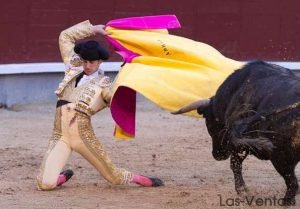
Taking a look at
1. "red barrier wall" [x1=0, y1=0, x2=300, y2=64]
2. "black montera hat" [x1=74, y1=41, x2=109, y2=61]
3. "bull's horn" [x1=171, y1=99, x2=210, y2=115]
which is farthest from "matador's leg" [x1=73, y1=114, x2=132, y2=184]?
"red barrier wall" [x1=0, y1=0, x2=300, y2=64]

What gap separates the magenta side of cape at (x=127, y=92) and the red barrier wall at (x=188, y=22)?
3302 millimetres

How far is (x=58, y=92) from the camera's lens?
5.18m

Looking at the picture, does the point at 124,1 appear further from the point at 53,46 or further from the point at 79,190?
the point at 79,190

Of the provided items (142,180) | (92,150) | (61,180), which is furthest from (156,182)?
(61,180)

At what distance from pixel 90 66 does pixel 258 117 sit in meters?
1.15

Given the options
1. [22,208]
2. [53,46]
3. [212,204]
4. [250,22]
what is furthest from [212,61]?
[250,22]

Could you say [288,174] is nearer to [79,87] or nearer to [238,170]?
[238,170]

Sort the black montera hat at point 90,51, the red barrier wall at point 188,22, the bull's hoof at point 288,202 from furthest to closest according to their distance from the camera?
the red barrier wall at point 188,22 < the black montera hat at point 90,51 < the bull's hoof at point 288,202

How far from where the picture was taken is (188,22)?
932 cm

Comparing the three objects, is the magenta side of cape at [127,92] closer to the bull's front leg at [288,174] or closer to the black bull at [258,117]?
the black bull at [258,117]

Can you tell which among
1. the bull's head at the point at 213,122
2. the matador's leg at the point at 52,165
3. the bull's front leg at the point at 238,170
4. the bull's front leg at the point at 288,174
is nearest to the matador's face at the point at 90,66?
the matador's leg at the point at 52,165

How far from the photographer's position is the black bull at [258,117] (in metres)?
4.21

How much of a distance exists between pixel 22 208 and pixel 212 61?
1367 mm

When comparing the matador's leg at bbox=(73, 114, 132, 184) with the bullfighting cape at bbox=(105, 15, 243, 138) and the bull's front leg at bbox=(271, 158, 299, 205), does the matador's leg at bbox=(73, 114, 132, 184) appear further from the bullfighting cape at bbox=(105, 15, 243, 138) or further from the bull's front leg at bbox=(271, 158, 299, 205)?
the bull's front leg at bbox=(271, 158, 299, 205)
